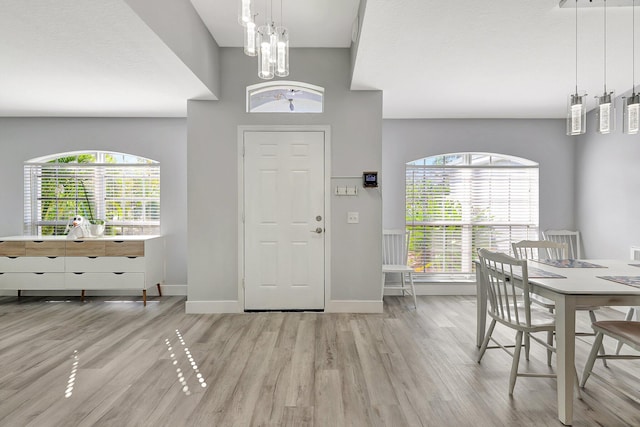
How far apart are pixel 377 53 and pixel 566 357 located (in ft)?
8.72

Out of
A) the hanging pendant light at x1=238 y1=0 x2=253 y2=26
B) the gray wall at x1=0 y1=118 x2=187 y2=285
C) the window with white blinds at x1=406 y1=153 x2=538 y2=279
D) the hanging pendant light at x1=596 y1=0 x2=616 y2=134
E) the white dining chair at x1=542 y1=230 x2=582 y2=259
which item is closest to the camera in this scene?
the hanging pendant light at x1=238 y1=0 x2=253 y2=26

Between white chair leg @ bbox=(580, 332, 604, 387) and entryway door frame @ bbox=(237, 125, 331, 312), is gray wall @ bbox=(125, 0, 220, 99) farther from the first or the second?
white chair leg @ bbox=(580, 332, 604, 387)

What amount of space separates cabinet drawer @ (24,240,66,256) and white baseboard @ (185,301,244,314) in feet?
6.16

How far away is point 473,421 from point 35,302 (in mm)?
5303

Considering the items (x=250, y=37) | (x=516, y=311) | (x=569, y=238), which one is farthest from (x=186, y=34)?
(x=569, y=238)

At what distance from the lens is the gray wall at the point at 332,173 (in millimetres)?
4293

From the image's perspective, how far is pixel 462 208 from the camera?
5391 millimetres

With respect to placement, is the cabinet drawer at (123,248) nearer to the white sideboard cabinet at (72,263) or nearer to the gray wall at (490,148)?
the white sideboard cabinet at (72,263)

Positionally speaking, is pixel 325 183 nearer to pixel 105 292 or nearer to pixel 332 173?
pixel 332 173

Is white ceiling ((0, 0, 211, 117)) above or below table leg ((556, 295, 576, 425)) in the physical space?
above

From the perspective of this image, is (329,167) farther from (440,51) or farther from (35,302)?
(35,302)

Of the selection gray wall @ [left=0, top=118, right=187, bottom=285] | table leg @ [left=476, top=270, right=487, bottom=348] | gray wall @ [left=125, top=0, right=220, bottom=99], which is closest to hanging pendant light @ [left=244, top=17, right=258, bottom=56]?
gray wall @ [left=125, top=0, right=220, bottom=99]

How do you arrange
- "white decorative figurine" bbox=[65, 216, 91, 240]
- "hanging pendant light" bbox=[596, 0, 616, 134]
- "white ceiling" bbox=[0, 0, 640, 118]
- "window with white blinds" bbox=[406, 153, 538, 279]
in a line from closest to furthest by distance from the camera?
"hanging pendant light" bbox=[596, 0, 616, 134], "white ceiling" bbox=[0, 0, 640, 118], "white decorative figurine" bbox=[65, 216, 91, 240], "window with white blinds" bbox=[406, 153, 538, 279]

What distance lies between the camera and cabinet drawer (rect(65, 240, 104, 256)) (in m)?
4.67
